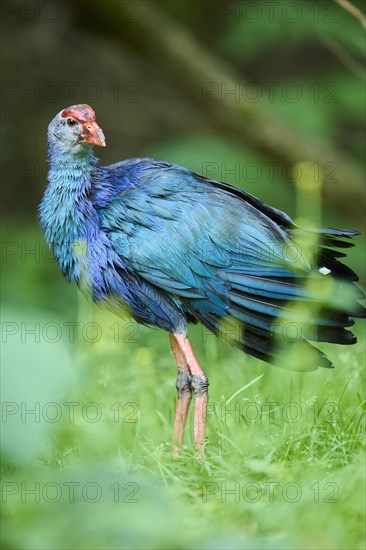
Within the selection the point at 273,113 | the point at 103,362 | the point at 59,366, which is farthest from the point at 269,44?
the point at 59,366

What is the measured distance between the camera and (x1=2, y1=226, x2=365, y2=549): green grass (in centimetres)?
260

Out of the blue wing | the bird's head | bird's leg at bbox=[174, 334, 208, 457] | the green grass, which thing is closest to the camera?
the green grass

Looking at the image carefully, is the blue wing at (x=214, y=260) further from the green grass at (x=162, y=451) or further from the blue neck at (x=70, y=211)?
the green grass at (x=162, y=451)

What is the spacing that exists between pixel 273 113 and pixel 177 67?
0.91 meters

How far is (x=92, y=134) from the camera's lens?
195 inches

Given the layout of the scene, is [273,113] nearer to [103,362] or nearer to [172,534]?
[103,362]

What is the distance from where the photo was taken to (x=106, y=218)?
4.87m

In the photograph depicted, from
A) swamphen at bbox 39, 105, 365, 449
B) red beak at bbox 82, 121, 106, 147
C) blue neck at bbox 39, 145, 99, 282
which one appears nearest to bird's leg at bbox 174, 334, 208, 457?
swamphen at bbox 39, 105, 365, 449

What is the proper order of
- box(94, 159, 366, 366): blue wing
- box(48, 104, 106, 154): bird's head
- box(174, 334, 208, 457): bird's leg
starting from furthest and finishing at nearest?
box(48, 104, 106, 154): bird's head → box(174, 334, 208, 457): bird's leg → box(94, 159, 366, 366): blue wing

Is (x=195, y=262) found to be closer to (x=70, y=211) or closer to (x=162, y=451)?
(x=70, y=211)

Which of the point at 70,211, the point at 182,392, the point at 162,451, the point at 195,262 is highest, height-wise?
the point at 70,211

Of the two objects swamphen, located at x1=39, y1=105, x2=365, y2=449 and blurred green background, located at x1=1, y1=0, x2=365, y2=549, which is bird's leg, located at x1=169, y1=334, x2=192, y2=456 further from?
blurred green background, located at x1=1, y1=0, x2=365, y2=549

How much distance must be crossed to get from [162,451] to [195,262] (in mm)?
909

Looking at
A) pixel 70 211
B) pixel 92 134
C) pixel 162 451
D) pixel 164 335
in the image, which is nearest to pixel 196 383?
pixel 162 451
